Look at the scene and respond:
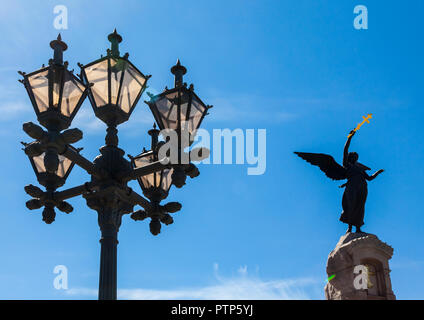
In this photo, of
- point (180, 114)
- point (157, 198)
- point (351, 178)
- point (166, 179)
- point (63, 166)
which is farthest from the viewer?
point (351, 178)

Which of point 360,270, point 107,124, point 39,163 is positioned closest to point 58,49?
point 107,124

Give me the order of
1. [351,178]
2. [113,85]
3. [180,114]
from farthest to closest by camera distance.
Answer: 1. [351,178]
2. [113,85]
3. [180,114]

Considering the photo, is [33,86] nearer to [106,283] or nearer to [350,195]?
[106,283]

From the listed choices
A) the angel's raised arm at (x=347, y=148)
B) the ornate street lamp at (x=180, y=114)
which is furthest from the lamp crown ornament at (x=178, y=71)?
the angel's raised arm at (x=347, y=148)

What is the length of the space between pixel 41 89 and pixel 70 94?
34 centimetres

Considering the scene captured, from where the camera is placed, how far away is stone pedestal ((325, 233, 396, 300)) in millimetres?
10805

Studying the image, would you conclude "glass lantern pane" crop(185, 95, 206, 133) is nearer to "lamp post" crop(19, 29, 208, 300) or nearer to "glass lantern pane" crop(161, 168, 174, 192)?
"lamp post" crop(19, 29, 208, 300)

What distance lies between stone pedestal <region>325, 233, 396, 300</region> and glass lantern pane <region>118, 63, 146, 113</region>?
20.1ft

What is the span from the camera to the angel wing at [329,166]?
13.1 meters

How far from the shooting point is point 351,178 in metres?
12.5

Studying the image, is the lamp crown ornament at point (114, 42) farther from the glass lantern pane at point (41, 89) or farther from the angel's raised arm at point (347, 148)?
the angel's raised arm at point (347, 148)

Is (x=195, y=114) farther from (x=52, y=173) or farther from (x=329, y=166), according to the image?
(x=329, y=166)
